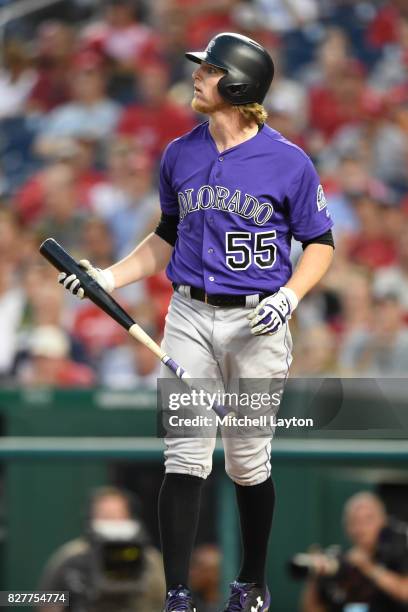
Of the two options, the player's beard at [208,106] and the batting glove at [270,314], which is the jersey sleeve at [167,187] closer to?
the player's beard at [208,106]

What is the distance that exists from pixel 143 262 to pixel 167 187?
22 centimetres

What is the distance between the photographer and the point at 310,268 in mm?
3277

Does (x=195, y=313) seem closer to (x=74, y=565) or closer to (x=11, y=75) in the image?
(x=74, y=565)

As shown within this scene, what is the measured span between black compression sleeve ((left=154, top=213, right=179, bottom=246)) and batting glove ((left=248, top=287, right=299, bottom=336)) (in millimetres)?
451

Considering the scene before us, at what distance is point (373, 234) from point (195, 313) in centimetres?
466

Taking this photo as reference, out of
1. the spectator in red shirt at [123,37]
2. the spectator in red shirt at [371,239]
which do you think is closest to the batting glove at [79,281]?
the spectator in red shirt at [371,239]

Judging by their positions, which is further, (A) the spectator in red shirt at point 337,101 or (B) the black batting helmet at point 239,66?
(A) the spectator in red shirt at point 337,101

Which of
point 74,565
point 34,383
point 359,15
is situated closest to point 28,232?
point 34,383

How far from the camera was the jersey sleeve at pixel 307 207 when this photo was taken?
3246 mm

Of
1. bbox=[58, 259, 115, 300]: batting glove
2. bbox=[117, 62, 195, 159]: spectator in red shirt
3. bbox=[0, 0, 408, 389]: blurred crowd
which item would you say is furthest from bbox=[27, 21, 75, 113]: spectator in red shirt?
bbox=[58, 259, 115, 300]: batting glove

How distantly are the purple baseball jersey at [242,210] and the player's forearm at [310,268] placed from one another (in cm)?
4

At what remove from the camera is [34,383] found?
6547 millimetres

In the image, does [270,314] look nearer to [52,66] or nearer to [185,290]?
[185,290]

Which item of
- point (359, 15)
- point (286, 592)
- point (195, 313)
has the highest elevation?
point (359, 15)
